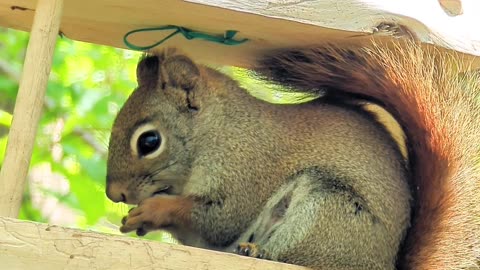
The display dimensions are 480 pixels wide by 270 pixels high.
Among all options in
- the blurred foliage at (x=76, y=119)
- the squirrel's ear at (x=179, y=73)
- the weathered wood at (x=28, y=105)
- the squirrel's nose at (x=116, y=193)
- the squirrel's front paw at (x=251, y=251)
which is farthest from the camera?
the blurred foliage at (x=76, y=119)

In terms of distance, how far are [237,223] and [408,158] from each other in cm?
45

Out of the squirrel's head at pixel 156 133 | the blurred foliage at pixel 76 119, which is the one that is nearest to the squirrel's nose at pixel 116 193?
the squirrel's head at pixel 156 133

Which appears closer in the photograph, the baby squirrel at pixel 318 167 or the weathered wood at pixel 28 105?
the weathered wood at pixel 28 105

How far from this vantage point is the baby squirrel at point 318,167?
1.99 metres

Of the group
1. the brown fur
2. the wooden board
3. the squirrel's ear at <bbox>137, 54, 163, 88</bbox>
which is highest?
the wooden board

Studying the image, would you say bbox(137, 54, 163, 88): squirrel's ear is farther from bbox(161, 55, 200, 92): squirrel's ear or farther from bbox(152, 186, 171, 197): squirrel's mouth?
bbox(152, 186, 171, 197): squirrel's mouth

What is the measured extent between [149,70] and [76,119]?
1.14 metres

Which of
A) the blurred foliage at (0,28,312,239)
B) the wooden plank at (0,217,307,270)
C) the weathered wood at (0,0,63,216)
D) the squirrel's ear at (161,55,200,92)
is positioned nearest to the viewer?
the wooden plank at (0,217,307,270)

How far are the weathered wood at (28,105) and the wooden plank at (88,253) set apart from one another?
135mm

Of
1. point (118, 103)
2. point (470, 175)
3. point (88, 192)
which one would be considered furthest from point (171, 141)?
point (118, 103)

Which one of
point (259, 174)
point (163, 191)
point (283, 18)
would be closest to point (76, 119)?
point (163, 191)

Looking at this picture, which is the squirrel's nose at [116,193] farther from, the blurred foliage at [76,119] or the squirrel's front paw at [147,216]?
the blurred foliage at [76,119]

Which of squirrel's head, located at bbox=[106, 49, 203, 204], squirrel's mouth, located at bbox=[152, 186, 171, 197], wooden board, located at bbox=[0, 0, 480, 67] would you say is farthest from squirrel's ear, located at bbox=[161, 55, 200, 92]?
squirrel's mouth, located at bbox=[152, 186, 171, 197]

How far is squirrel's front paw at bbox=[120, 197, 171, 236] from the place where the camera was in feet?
6.49
